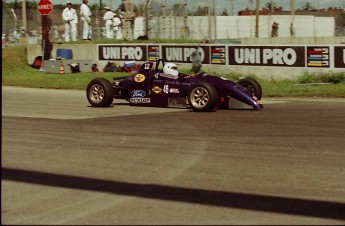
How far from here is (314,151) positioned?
9.71 m

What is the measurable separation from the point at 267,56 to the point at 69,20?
1136cm

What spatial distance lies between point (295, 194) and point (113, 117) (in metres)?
7.51

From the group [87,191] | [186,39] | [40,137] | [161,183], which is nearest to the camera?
[87,191]

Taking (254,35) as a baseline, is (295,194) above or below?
below

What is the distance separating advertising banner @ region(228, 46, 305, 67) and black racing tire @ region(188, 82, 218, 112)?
7635 millimetres

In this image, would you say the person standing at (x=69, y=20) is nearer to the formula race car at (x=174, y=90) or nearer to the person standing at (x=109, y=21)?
the person standing at (x=109, y=21)

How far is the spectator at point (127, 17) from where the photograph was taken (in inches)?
1275

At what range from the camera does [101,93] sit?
16.2 m

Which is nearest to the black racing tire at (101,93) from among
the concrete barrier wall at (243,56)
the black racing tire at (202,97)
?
the black racing tire at (202,97)

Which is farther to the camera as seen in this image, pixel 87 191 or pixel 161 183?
pixel 161 183

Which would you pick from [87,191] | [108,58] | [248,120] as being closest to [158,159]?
[87,191]

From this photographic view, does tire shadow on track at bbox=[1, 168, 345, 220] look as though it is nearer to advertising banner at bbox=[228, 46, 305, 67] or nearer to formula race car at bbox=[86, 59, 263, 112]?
formula race car at bbox=[86, 59, 263, 112]

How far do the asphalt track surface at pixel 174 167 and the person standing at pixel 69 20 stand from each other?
1626cm

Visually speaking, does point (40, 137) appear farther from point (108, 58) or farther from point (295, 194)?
point (108, 58)
